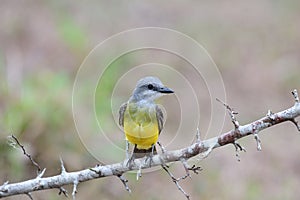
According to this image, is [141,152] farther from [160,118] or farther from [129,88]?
[129,88]

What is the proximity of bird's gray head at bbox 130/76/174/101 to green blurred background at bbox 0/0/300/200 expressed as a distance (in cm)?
305

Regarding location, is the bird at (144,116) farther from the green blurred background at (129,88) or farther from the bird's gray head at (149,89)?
the green blurred background at (129,88)

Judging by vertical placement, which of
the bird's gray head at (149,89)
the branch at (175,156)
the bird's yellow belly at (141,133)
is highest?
the bird's gray head at (149,89)

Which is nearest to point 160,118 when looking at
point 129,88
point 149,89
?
point 149,89

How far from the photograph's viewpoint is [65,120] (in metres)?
7.64

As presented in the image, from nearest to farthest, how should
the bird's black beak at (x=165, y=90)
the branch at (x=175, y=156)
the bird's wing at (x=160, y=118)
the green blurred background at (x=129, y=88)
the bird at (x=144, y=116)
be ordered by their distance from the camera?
the branch at (x=175, y=156), the bird's black beak at (x=165, y=90), the bird at (x=144, y=116), the bird's wing at (x=160, y=118), the green blurred background at (x=129, y=88)

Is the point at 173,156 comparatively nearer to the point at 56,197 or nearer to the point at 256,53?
the point at 56,197

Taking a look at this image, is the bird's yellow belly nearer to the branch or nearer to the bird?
the bird

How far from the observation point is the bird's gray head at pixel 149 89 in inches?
157

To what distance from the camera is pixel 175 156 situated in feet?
12.5

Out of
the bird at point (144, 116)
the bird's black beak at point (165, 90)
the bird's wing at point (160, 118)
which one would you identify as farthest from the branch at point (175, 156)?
the bird's black beak at point (165, 90)

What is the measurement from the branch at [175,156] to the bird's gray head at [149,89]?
42 centimetres

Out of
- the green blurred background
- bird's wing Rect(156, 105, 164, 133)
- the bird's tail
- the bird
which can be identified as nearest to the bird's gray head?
the bird

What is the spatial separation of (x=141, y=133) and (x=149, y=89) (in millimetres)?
314
